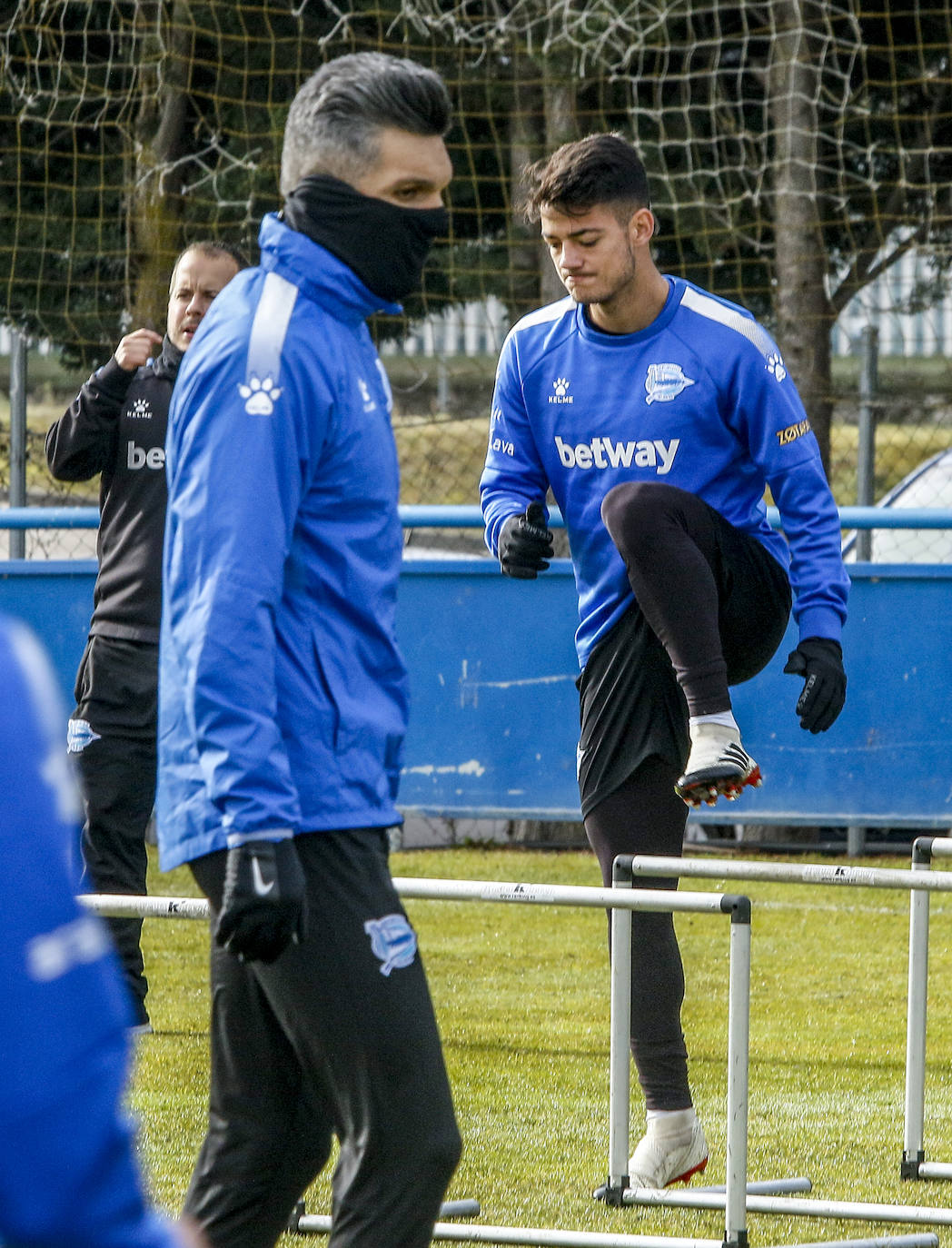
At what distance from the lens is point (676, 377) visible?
411 centimetres

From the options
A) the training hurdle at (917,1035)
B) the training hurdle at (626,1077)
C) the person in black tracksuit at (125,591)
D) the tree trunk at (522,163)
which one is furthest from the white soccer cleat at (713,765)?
the tree trunk at (522,163)

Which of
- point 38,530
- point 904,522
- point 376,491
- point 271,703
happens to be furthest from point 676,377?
point 38,530

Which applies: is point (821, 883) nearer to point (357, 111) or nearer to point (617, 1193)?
point (617, 1193)

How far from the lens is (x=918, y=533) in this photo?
373 inches

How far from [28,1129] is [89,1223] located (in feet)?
0.26

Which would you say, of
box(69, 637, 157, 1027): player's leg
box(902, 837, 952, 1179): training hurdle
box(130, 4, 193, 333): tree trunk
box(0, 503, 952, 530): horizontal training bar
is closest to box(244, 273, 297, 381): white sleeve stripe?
box(902, 837, 952, 1179): training hurdle

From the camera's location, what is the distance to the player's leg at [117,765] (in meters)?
5.39

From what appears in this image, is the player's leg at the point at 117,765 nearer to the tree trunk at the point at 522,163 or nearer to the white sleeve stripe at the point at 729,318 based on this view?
the white sleeve stripe at the point at 729,318

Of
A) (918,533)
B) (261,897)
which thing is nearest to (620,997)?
(261,897)

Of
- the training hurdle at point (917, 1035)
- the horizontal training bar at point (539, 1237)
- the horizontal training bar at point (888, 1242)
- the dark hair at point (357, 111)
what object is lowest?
the horizontal training bar at point (888, 1242)

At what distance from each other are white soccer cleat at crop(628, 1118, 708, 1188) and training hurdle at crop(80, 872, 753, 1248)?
0.05 metres

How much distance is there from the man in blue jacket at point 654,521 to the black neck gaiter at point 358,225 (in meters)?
1.35

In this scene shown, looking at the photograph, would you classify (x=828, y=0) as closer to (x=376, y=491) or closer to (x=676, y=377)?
(x=676, y=377)

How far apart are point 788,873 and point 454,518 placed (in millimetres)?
4821
